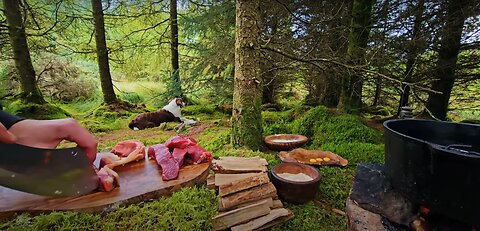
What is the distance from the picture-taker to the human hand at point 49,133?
1.09m

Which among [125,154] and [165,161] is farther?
[125,154]

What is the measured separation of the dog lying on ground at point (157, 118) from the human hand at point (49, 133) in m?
3.44

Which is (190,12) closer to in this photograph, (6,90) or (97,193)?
(6,90)

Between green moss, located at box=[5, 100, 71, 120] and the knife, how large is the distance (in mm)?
3989

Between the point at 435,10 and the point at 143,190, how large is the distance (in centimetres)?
491

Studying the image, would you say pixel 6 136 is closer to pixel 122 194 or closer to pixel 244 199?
pixel 122 194

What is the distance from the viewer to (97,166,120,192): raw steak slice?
1.39 m

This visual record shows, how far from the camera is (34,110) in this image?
4352 millimetres

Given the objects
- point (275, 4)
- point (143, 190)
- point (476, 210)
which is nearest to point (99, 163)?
point (143, 190)

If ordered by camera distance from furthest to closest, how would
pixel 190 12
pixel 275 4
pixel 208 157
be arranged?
pixel 190 12
pixel 275 4
pixel 208 157

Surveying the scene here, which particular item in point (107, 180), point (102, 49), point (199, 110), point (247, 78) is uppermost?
point (102, 49)

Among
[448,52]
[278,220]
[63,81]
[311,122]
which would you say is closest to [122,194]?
[278,220]

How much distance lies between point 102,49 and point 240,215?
18.4 feet

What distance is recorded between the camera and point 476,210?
34.7 inches
